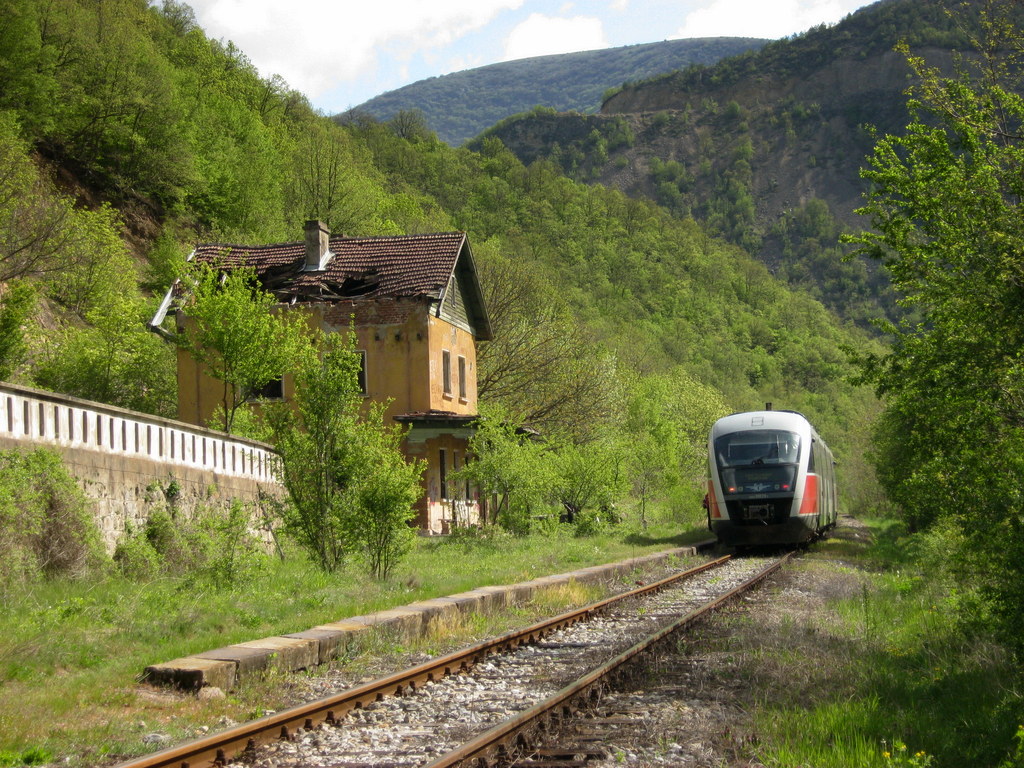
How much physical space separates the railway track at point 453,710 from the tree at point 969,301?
9.91ft

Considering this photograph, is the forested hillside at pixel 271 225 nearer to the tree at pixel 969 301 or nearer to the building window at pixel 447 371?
the building window at pixel 447 371

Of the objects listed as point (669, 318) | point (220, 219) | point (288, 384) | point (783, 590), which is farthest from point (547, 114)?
point (783, 590)

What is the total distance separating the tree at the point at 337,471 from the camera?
46.0 feet

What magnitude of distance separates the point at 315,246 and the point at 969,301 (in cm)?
2559

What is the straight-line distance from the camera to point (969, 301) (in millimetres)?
9039

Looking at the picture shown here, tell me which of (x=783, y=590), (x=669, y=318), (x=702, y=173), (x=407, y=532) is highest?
(x=702, y=173)

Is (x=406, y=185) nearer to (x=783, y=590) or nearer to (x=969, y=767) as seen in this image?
(x=783, y=590)

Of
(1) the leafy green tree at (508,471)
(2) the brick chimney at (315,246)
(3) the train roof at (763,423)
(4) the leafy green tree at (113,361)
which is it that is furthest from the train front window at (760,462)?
(4) the leafy green tree at (113,361)

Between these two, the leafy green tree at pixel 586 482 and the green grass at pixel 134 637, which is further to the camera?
the leafy green tree at pixel 586 482

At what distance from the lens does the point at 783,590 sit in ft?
49.9

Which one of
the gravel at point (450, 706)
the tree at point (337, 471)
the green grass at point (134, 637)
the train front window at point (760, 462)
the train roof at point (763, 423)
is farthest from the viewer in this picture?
the train roof at point (763, 423)

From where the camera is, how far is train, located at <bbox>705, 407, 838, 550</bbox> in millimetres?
22312

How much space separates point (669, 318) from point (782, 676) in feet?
295

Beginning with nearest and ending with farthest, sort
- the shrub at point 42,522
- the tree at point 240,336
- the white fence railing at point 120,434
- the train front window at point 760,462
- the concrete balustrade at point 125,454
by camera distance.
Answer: the shrub at point 42,522 → the white fence railing at point 120,434 → the concrete balustrade at point 125,454 → the train front window at point 760,462 → the tree at point 240,336
